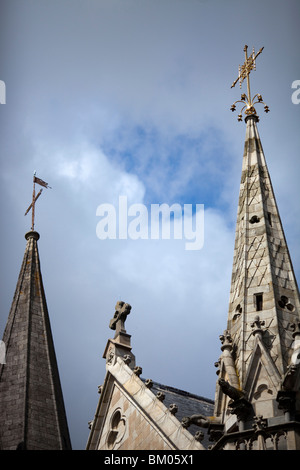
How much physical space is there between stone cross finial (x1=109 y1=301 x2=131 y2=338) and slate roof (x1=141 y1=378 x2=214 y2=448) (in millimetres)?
1777

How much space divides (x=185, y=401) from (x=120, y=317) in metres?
2.79

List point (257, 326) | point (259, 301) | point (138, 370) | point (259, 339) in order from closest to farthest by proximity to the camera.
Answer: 1. point (259, 339)
2. point (257, 326)
3. point (259, 301)
4. point (138, 370)

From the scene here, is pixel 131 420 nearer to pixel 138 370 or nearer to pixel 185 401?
pixel 138 370

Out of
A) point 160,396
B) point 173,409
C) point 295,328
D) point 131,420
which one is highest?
point 295,328

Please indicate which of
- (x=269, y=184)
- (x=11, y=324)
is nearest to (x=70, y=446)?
(x=11, y=324)

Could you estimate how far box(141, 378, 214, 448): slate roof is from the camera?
33500mm

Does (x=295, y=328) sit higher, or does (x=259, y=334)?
(x=295, y=328)

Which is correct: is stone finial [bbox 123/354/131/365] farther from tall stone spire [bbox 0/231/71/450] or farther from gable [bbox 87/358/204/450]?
tall stone spire [bbox 0/231/71/450]

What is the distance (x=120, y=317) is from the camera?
35.0 meters

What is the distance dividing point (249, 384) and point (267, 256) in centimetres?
384

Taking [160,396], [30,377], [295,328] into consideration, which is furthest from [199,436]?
[30,377]

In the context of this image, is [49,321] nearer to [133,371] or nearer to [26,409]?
[26,409]

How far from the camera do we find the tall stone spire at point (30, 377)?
3762 cm

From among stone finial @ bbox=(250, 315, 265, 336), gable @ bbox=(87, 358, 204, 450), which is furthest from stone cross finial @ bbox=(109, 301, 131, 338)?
stone finial @ bbox=(250, 315, 265, 336)
